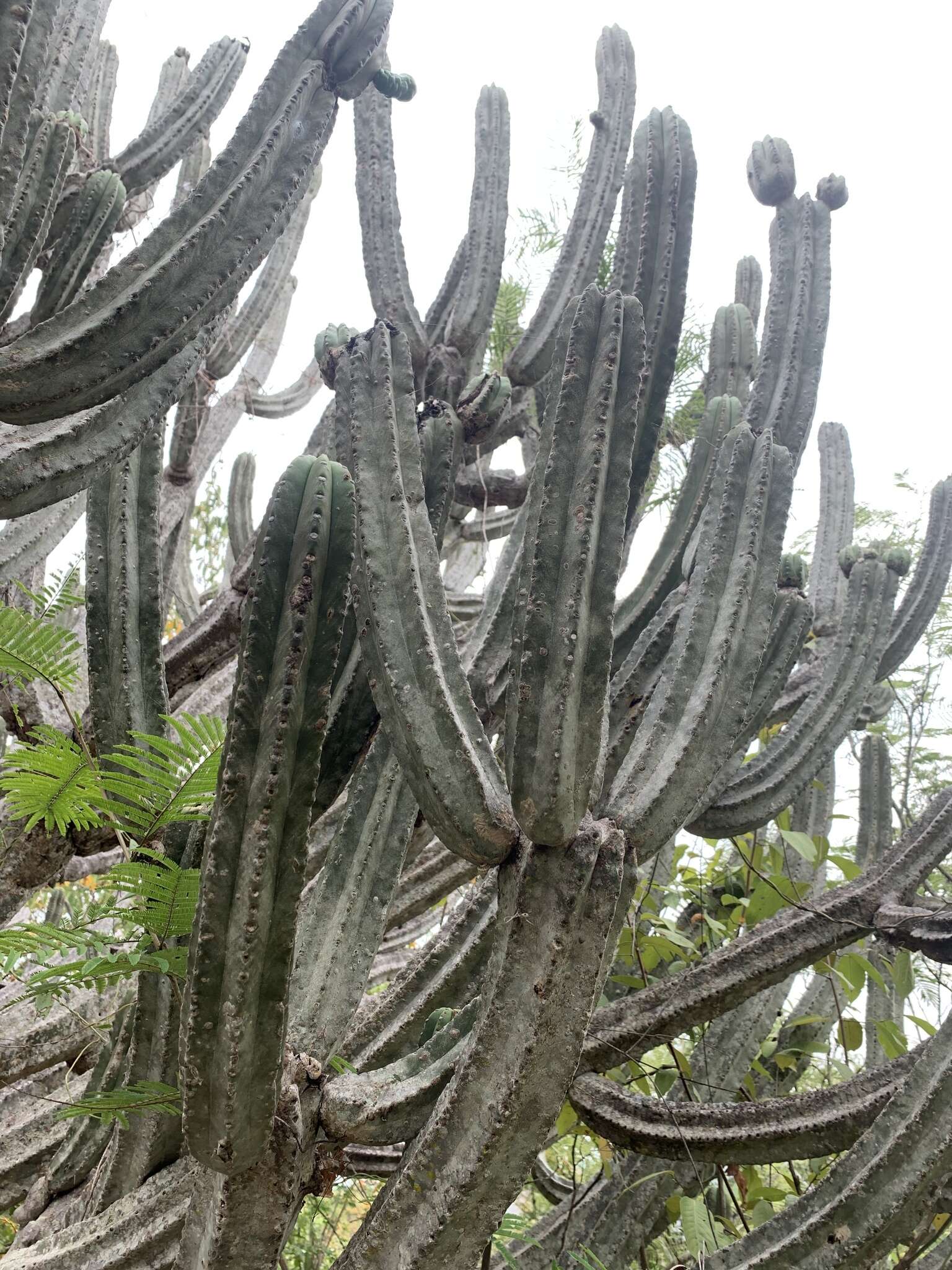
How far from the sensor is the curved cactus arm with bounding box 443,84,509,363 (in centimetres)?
314

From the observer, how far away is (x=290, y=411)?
5887mm

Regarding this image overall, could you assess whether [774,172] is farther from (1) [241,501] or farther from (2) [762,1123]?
(1) [241,501]

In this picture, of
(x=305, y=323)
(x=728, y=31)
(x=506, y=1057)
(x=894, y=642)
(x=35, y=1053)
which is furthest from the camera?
(x=305, y=323)

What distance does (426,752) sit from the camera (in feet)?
4.51

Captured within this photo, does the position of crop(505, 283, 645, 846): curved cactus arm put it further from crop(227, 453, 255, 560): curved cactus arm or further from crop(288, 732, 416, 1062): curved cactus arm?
crop(227, 453, 255, 560): curved cactus arm

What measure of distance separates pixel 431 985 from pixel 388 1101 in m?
0.43

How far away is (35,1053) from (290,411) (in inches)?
160

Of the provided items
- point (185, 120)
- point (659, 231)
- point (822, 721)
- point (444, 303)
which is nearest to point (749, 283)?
point (444, 303)

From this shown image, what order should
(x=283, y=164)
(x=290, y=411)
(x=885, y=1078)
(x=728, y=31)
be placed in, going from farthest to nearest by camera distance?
(x=728, y=31) < (x=290, y=411) < (x=885, y=1078) < (x=283, y=164)

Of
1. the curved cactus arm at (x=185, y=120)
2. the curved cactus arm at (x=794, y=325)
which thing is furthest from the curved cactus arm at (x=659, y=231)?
the curved cactus arm at (x=185, y=120)

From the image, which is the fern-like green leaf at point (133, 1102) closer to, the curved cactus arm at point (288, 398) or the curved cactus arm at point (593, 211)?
the curved cactus arm at point (593, 211)

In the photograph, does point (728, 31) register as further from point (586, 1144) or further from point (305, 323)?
point (586, 1144)

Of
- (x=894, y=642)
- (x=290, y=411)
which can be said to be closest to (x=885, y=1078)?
(x=894, y=642)

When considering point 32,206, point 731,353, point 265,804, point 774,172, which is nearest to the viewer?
point 265,804
